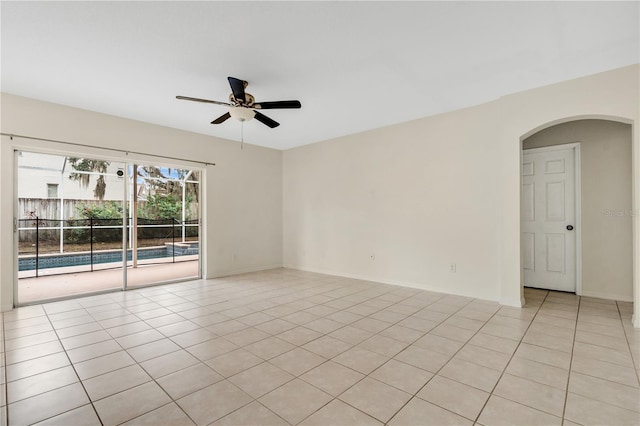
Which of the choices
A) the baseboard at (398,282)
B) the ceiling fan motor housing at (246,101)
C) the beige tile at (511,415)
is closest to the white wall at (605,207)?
the baseboard at (398,282)

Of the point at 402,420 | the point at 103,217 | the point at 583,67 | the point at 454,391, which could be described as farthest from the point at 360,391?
the point at 103,217

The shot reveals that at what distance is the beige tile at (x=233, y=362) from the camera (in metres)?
2.28

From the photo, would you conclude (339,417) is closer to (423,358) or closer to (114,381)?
(423,358)

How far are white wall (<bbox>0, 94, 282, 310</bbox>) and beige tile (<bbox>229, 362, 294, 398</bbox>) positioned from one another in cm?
368

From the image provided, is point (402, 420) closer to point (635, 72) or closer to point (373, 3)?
point (373, 3)

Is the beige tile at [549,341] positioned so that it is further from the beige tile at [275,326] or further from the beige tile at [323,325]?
the beige tile at [275,326]

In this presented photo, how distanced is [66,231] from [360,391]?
5.63m

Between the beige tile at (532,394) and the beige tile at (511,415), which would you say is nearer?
the beige tile at (511,415)

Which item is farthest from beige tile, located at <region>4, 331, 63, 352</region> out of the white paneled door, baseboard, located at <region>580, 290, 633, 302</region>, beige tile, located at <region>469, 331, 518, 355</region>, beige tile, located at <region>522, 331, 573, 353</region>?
baseboard, located at <region>580, 290, 633, 302</region>

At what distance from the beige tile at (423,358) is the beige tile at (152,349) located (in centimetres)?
199

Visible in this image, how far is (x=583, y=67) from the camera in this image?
3148mm

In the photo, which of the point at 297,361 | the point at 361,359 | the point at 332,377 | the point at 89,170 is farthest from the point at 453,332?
the point at 89,170

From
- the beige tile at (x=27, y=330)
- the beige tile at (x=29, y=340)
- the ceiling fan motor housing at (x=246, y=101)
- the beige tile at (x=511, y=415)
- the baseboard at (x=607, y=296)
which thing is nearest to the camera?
the beige tile at (x=511, y=415)

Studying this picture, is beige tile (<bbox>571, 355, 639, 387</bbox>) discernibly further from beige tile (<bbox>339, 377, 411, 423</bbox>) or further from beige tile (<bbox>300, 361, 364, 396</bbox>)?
beige tile (<bbox>300, 361, 364, 396</bbox>)
